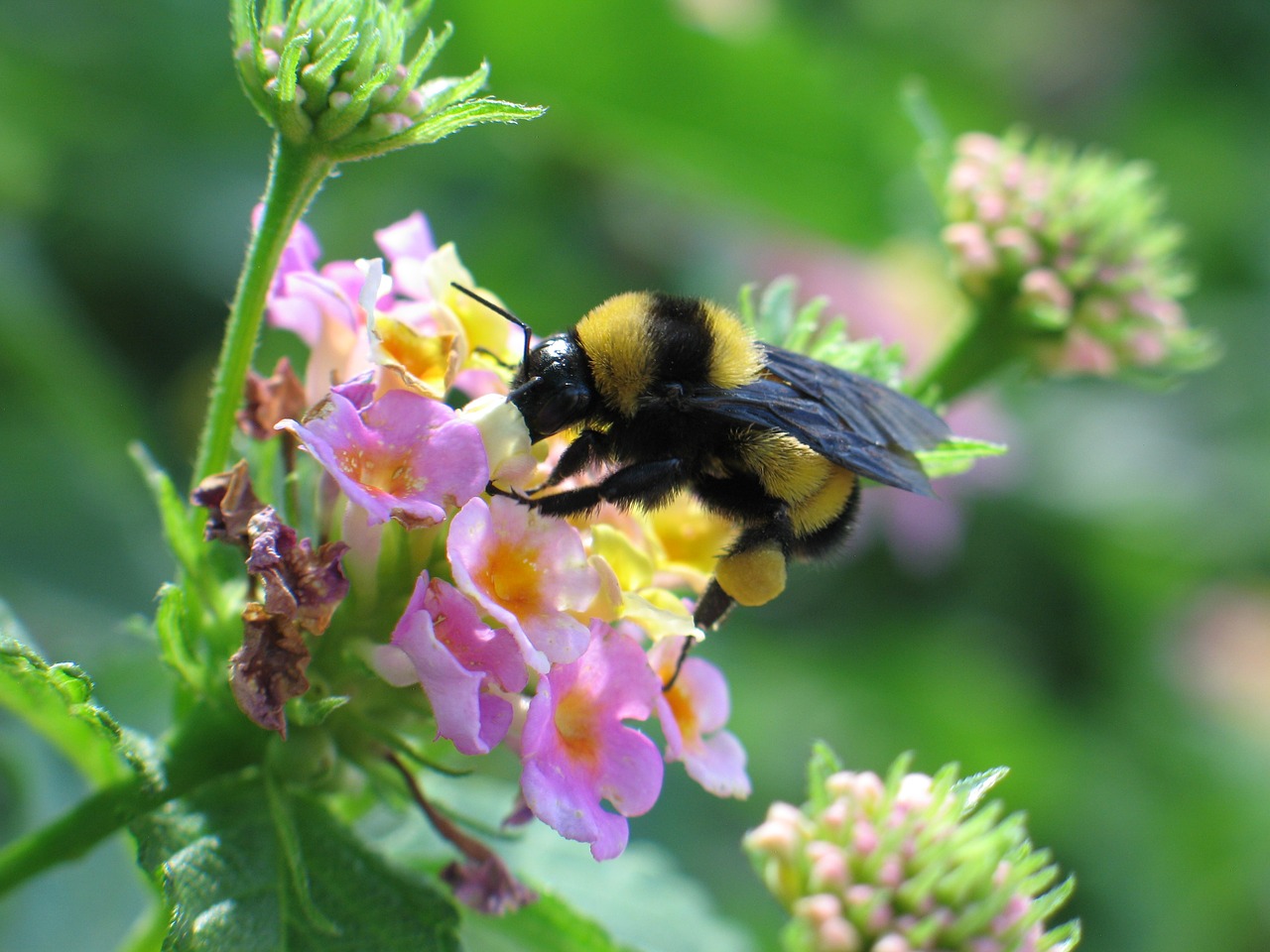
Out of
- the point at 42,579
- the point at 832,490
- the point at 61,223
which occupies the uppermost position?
the point at 832,490

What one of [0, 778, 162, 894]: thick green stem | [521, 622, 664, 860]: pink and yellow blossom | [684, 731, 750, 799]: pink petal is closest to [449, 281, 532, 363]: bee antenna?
[521, 622, 664, 860]: pink and yellow blossom

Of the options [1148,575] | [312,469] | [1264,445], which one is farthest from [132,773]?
[1264,445]

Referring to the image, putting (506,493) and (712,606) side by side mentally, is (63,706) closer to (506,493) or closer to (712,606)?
(506,493)

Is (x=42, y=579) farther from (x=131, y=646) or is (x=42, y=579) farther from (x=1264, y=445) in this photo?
(x=1264, y=445)

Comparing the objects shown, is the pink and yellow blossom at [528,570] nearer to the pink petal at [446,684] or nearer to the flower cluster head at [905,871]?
the pink petal at [446,684]

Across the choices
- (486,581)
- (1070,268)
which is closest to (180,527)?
(486,581)
